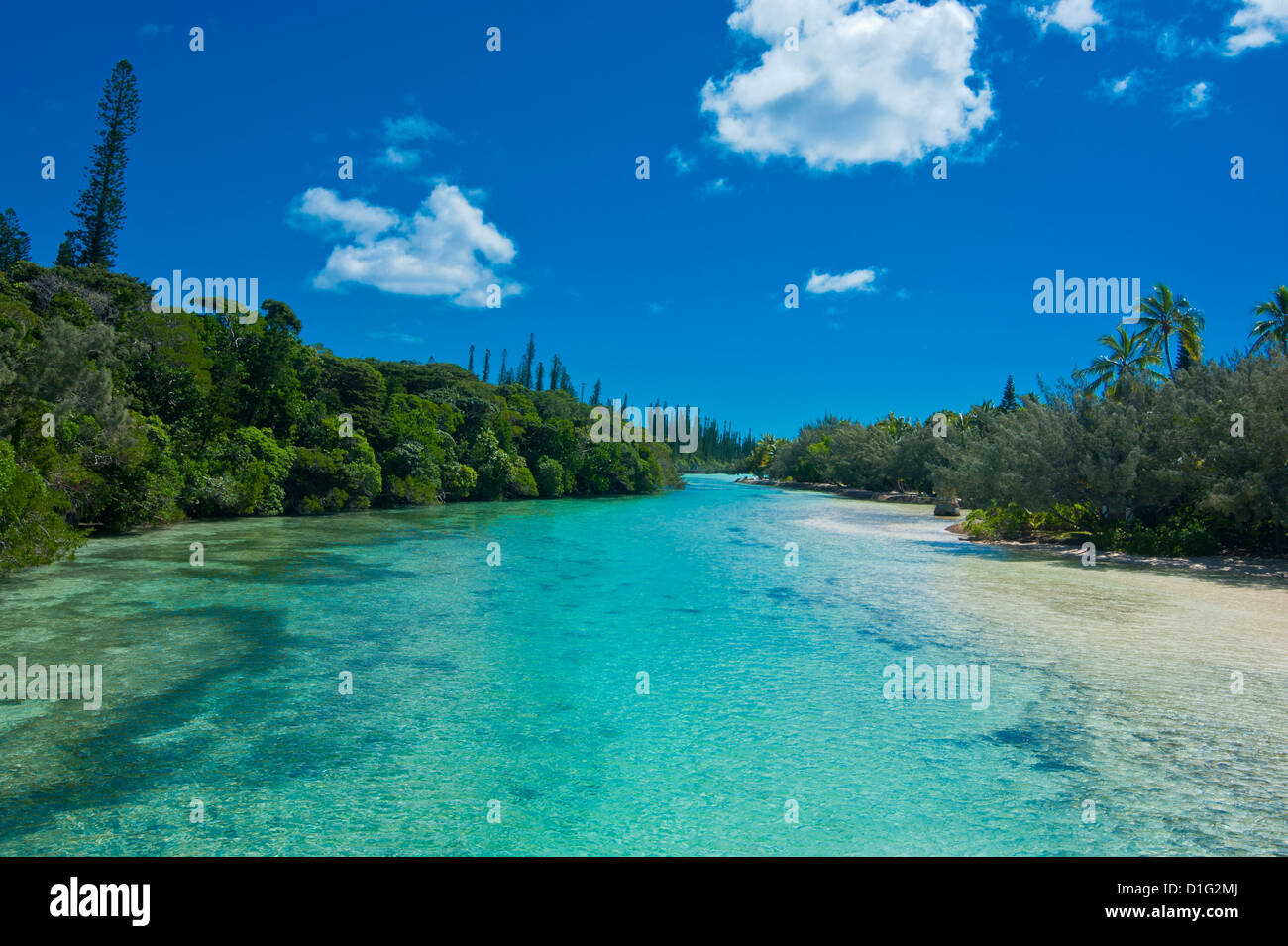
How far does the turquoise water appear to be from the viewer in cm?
558

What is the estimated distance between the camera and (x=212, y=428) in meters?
31.0

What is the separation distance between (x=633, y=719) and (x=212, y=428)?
99.3ft

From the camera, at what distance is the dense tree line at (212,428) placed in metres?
17.8

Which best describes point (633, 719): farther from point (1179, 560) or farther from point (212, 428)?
point (212, 428)

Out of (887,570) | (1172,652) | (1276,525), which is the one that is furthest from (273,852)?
(1276,525)

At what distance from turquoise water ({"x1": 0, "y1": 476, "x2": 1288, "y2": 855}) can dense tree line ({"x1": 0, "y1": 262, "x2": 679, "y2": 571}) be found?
412 centimetres

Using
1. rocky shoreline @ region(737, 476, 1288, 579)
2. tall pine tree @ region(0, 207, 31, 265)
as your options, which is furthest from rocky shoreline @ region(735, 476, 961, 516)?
tall pine tree @ region(0, 207, 31, 265)

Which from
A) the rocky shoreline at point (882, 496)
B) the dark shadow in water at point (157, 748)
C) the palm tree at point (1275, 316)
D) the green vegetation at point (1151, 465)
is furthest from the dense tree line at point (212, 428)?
the palm tree at point (1275, 316)

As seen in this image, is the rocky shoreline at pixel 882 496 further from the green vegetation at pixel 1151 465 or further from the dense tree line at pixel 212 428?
the dense tree line at pixel 212 428

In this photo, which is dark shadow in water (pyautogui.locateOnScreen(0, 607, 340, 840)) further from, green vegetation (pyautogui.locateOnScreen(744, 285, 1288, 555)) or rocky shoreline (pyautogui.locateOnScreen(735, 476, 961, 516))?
rocky shoreline (pyautogui.locateOnScreen(735, 476, 961, 516))

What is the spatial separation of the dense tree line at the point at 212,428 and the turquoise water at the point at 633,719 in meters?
4.12

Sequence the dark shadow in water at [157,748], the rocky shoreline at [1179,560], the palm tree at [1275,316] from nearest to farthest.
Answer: the dark shadow in water at [157,748]
the rocky shoreline at [1179,560]
the palm tree at [1275,316]
